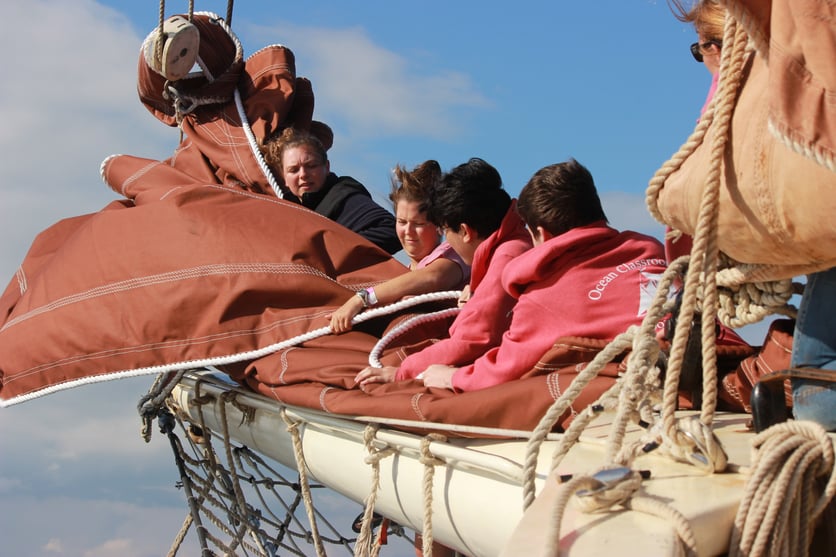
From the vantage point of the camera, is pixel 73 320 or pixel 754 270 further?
pixel 73 320

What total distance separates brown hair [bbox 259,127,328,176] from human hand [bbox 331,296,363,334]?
905 mm

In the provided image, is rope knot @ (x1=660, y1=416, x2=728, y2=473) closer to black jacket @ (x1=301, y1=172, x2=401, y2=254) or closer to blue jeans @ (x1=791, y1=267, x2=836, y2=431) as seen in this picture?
blue jeans @ (x1=791, y1=267, x2=836, y2=431)

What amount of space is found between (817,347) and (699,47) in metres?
0.56

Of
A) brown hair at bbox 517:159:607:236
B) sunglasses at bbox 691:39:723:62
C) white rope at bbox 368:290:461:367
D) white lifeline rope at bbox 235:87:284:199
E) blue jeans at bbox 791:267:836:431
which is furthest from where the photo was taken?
white lifeline rope at bbox 235:87:284:199

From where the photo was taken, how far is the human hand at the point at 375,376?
229 centimetres

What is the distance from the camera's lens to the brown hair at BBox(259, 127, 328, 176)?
3.42 meters

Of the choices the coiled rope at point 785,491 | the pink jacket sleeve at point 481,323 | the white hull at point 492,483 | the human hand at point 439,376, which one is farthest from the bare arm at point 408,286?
the coiled rope at point 785,491

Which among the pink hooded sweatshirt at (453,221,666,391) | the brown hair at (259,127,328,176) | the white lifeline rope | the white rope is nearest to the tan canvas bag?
the pink hooded sweatshirt at (453,221,666,391)

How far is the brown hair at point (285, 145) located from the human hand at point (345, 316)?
91cm

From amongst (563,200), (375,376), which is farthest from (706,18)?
(375,376)

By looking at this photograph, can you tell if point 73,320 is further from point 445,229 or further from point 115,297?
point 445,229

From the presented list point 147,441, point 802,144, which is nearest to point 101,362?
point 147,441

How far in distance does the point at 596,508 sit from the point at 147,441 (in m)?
2.87

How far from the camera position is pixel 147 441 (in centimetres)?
364
